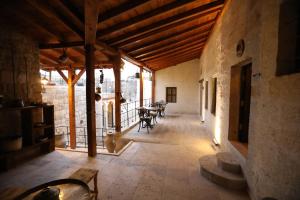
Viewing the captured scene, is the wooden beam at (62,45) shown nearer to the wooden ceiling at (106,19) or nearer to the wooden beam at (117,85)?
the wooden ceiling at (106,19)

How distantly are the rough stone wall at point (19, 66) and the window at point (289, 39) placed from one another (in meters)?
4.32

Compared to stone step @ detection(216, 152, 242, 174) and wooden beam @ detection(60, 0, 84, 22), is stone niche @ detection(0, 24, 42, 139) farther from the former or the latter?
stone step @ detection(216, 152, 242, 174)

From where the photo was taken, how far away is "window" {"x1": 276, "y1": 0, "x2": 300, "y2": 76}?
1.55 meters

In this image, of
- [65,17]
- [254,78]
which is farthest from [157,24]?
[254,78]

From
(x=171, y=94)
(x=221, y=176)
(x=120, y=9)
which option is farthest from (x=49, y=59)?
(x=171, y=94)

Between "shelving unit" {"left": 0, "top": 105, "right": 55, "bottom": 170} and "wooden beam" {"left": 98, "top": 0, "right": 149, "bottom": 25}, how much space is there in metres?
2.26

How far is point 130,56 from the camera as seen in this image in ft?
18.3

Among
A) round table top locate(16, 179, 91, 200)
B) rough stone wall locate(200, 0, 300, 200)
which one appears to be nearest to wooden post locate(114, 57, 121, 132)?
rough stone wall locate(200, 0, 300, 200)

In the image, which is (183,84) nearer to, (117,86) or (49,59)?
(117,86)

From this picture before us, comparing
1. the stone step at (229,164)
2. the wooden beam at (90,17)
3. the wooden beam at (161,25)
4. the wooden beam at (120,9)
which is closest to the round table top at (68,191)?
the wooden beam at (90,17)

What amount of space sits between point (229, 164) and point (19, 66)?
175 inches

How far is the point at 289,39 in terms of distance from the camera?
161 centimetres

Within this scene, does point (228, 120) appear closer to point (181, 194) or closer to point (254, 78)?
point (254, 78)

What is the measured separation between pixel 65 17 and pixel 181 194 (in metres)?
3.47
